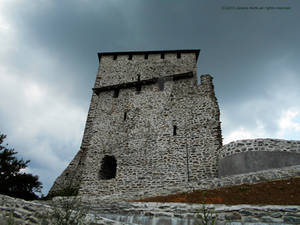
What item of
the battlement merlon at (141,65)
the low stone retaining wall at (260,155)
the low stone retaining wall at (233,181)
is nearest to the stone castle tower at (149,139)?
the low stone retaining wall at (260,155)

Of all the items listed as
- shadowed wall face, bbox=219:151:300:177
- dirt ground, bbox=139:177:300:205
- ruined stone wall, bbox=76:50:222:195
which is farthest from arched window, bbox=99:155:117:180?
shadowed wall face, bbox=219:151:300:177

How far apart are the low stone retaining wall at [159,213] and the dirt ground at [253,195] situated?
840mm

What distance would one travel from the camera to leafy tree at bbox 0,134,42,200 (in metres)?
12.3

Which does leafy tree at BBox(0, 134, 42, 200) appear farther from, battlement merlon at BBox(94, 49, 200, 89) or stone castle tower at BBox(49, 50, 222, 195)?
battlement merlon at BBox(94, 49, 200, 89)

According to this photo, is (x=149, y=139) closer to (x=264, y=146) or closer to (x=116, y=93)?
(x=116, y=93)

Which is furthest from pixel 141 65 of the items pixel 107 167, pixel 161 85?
pixel 107 167

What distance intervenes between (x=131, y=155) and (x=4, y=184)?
7141 millimetres

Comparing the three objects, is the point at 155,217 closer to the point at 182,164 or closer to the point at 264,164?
the point at 264,164

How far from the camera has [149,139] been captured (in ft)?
43.8

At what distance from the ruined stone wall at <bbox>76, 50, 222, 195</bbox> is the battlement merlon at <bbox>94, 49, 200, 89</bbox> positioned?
2578 millimetres

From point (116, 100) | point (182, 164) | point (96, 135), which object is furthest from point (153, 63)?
point (182, 164)

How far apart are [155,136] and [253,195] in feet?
24.7

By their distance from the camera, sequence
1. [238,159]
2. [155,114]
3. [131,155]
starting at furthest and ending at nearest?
1. [155,114]
2. [131,155]
3. [238,159]

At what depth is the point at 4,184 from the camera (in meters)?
12.1
